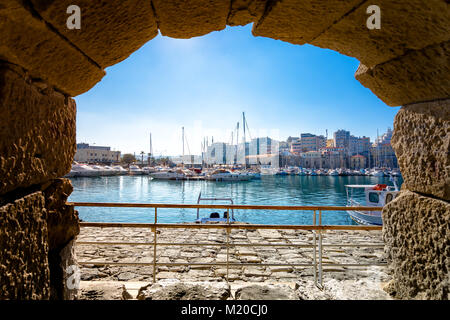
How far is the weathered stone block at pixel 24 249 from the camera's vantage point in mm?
995

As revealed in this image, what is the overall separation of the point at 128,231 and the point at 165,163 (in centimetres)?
8938

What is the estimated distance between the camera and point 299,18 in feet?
4.48

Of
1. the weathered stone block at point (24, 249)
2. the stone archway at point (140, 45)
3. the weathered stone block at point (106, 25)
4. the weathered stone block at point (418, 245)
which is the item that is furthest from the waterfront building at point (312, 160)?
the weathered stone block at point (24, 249)

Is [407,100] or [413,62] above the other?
[413,62]

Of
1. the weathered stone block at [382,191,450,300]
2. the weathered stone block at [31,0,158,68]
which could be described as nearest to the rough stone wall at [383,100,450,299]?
the weathered stone block at [382,191,450,300]

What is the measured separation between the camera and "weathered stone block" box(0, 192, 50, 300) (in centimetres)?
99

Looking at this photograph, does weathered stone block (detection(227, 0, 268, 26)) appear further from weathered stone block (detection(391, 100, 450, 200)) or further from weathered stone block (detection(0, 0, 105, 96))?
weathered stone block (detection(391, 100, 450, 200))

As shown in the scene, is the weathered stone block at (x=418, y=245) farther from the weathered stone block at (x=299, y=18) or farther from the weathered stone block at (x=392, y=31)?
the weathered stone block at (x=299, y=18)

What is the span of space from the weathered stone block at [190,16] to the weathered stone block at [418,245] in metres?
1.72

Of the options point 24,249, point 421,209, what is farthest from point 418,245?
point 24,249

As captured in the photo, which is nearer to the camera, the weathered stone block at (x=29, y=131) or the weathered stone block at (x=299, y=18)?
the weathered stone block at (x=29, y=131)

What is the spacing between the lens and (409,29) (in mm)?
1197
